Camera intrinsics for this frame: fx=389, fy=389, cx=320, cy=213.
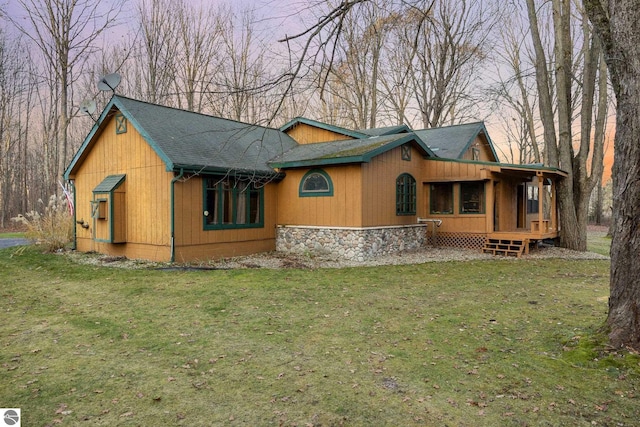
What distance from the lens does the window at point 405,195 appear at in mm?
12844

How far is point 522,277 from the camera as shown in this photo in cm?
→ 869

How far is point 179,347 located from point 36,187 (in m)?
33.3

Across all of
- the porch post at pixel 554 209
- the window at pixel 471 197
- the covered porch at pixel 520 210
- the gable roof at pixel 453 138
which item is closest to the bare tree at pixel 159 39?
the gable roof at pixel 453 138

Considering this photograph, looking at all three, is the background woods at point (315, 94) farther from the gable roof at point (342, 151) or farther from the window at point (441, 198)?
the window at point (441, 198)

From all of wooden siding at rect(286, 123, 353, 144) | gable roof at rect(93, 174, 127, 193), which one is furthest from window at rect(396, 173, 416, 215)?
gable roof at rect(93, 174, 127, 193)

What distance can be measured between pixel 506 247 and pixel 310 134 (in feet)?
27.6

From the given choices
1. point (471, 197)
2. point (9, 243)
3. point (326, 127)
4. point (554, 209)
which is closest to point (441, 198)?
point (471, 197)

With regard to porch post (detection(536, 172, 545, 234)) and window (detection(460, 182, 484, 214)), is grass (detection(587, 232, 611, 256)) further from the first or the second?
window (detection(460, 182, 484, 214))

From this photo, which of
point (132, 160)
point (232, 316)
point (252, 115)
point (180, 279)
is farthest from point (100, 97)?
point (232, 316)

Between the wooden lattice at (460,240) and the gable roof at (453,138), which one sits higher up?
the gable roof at (453,138)

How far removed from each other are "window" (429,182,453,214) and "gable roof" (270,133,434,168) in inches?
47.7

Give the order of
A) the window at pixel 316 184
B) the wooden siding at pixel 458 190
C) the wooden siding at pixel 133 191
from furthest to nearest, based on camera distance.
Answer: the wooden siding at pixel 458 190, the window at pixel 316 184, the wooden siding at pixel 133 191

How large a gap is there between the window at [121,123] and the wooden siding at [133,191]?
0.13 metres

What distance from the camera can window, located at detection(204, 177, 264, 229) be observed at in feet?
35.7
